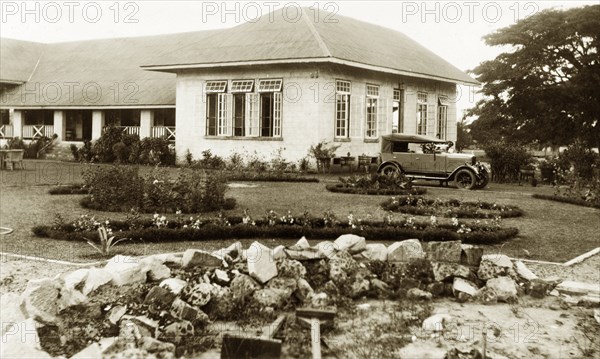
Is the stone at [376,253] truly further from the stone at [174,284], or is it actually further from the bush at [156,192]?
the bush at [156,192]

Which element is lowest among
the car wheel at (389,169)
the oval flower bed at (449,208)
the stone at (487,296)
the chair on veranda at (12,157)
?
the stone at (487,296)

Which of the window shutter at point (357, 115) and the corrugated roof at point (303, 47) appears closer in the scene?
the corrugated roof at point (303, 47)

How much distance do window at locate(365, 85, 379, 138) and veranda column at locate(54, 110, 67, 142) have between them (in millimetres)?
16671

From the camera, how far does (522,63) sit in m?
34.0

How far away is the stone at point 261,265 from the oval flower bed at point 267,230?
3396mm

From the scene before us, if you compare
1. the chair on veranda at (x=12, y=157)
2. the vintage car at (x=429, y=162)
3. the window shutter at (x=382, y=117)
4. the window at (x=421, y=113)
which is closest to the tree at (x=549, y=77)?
the window at (x=421, y=113)

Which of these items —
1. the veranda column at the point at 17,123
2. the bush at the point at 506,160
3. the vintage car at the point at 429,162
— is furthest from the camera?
the veranda column at the point at 17,123

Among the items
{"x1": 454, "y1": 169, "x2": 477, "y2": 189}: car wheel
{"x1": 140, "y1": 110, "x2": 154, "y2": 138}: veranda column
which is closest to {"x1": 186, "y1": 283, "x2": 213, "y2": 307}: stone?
{"x1": 454, "y1": 169, "x2": 477, "y2": 189}: car wheel

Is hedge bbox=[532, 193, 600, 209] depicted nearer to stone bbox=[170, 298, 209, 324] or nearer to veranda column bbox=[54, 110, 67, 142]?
stone bbox=[170, 298, 209, 324]

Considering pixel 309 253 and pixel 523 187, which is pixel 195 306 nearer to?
pixel 309 253

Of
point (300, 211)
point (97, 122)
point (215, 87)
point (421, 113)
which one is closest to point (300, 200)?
point (300, 211)

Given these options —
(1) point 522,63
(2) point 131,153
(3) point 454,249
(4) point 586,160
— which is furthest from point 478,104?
(3) point 454,249

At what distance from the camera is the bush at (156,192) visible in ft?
43.7

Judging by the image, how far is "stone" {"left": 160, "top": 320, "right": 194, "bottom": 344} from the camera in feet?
20.1
